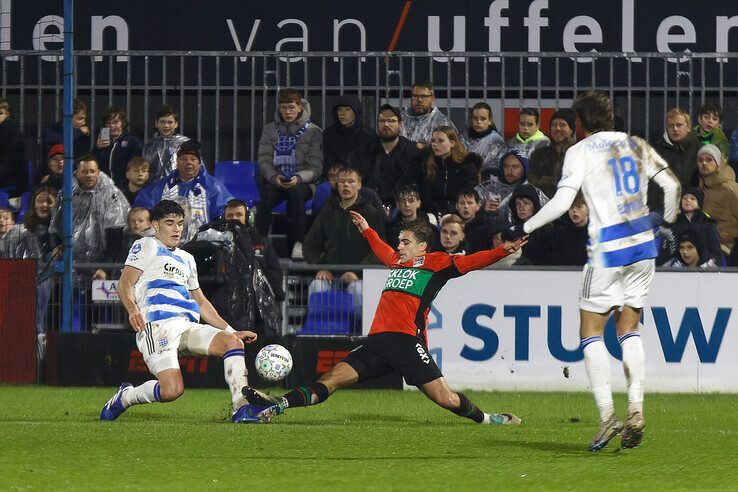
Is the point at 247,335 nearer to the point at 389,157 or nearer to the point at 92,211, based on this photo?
the point at 92,211

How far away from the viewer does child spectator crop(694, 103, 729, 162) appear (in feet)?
49.5

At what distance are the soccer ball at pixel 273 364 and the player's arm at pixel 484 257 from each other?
172 centimetres

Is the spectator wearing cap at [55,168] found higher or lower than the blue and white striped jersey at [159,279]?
higher

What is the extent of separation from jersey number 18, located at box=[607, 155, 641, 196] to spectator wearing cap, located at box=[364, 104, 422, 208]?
6.75 m

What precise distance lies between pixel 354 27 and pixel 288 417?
726cm

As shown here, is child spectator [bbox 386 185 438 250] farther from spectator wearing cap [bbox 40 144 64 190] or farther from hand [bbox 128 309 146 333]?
hand [bbox 128 309 146 333]

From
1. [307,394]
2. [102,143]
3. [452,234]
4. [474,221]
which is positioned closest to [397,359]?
[307,394]

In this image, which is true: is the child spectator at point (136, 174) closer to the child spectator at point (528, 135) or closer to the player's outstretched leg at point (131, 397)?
the child spectator at point (528, 135)

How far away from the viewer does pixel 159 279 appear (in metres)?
10.7

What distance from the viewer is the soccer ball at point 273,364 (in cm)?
1100

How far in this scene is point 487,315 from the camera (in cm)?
1388

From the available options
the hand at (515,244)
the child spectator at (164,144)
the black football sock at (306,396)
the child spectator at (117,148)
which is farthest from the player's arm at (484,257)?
the child spectator at (117,148)

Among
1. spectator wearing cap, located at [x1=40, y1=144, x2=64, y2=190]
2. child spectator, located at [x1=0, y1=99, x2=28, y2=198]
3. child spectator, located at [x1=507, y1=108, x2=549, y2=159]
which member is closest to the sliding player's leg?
child spectator, located at [x1=507, y1=108, x2=549, y2=159]

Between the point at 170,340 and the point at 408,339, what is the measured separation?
182 centimetres
